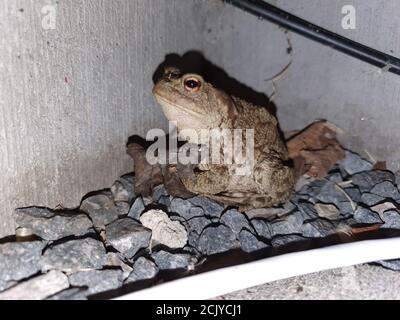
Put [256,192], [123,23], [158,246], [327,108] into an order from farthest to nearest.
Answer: [327,108] < [256,192] < [123,23] < [158,246]

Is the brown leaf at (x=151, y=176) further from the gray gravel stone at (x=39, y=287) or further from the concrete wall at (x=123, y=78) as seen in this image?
the gray gravel stone at (x=39, y=287)

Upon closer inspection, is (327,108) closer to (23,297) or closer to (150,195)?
(150,195)

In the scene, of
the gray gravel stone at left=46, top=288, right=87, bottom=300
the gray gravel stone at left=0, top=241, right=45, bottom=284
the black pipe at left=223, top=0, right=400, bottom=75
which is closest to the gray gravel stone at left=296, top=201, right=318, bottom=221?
the black pipe at left=223, top=0, right=400, bottom=75

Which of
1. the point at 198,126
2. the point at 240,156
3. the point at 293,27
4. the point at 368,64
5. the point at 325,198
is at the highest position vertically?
the point at 293,27

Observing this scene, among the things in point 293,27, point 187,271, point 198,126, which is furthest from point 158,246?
point 293,27

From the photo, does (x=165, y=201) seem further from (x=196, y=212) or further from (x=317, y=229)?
(x=317, y=229)

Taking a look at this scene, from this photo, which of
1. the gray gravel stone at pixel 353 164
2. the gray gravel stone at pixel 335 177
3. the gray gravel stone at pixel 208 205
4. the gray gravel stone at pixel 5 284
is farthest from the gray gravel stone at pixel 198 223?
the gray gravel stone at pixel 353 164

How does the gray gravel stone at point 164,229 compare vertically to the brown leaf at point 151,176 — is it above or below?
below
